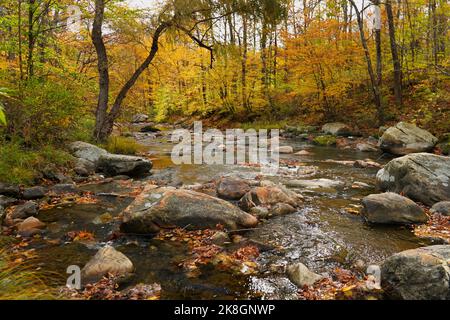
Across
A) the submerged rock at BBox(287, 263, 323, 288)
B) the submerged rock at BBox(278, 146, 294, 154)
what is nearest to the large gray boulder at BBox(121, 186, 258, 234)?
the submerged rock at BBox(287, 263, 323, 288)

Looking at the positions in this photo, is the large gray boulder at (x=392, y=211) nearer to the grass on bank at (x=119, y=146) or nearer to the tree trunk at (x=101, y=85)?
the grass on bank at (x=119, y=146)

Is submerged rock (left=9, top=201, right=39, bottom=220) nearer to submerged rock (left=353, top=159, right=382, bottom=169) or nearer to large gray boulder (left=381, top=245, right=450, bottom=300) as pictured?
large gray boulder (left=381, top=245, right=450, bottom=300)

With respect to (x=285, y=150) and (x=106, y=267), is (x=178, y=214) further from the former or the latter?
(x=285, y=150)

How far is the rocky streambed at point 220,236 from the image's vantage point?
12.8 feet

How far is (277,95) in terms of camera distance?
24.1 metres

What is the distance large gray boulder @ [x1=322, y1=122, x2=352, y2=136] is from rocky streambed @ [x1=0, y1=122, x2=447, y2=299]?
9772 millimetres

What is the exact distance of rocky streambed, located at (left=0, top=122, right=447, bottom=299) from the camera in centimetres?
390

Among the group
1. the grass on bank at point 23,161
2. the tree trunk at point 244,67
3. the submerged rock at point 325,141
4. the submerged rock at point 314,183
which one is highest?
the tree trunk at point 244,67

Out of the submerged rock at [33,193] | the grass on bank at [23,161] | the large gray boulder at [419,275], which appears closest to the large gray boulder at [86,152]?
the grass on bank at [23,161]

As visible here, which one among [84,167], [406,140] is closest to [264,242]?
[84,167]

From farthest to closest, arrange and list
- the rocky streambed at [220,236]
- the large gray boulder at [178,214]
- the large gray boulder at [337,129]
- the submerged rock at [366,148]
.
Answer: the large gray boulder at [337,129] < the submerged rock at [366,148] < the large gray boulder at [178,214] < the rocky streambed at [220,236]

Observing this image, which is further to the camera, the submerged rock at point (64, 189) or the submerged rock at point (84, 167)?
the submerged rock at point (84, 167)

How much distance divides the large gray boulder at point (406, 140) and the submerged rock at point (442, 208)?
6.33m

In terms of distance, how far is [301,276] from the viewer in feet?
12.3
